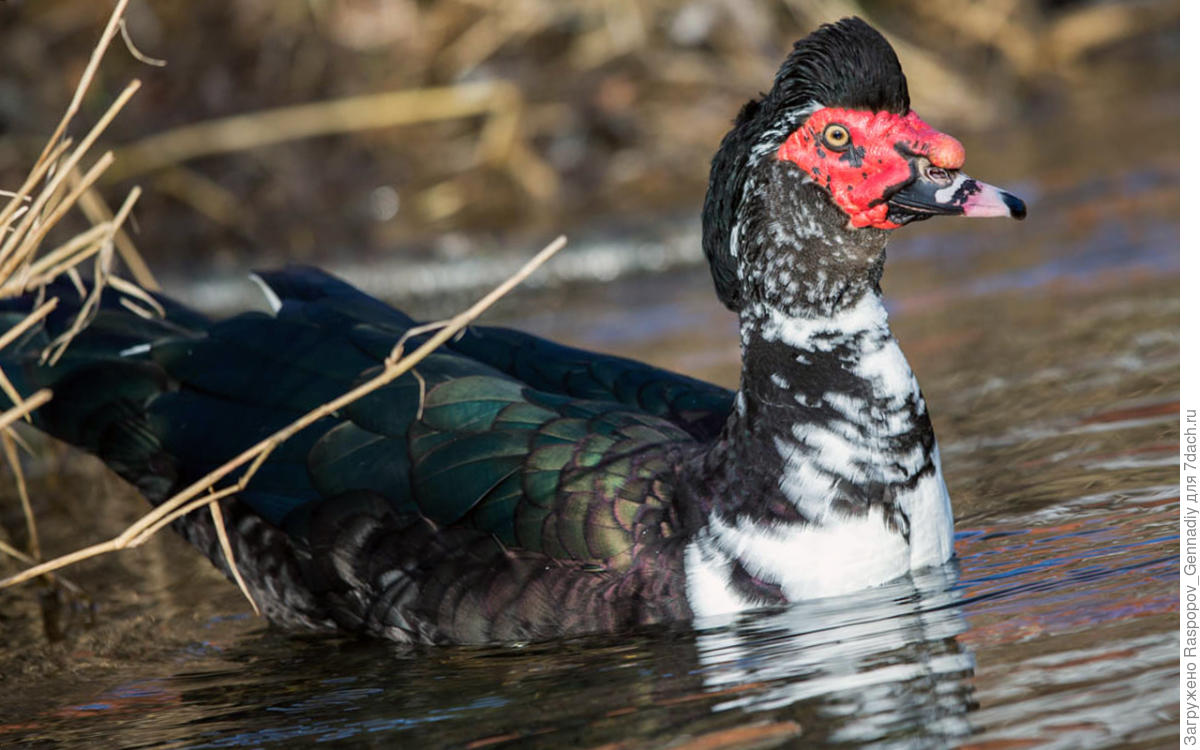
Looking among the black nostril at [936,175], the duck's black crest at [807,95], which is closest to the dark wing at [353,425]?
the duck's black crest at [807,95]

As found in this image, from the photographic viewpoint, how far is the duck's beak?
4.27 meters

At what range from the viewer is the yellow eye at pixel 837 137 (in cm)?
441

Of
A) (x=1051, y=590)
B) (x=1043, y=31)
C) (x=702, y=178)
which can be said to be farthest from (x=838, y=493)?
(x=1043, y=31)

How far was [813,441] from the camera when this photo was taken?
4445 mm

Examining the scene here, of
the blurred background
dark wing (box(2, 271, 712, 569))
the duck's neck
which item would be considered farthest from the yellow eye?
the blurred background

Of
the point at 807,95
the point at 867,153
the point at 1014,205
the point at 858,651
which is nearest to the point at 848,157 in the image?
the point at 867,153

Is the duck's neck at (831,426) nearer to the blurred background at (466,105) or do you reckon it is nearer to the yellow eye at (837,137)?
the yellow eye at (837,137)

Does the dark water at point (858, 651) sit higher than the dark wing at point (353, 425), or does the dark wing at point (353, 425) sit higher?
the dark wing at point (353, 425)

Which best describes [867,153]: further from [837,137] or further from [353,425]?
[353,425]

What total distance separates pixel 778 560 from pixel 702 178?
6.96 m

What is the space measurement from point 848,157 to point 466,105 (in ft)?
22.2

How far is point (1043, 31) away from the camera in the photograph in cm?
1254

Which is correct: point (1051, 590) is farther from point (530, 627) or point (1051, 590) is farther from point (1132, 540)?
point (530, 627)

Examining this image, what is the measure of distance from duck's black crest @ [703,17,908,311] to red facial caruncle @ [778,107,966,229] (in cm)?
4
